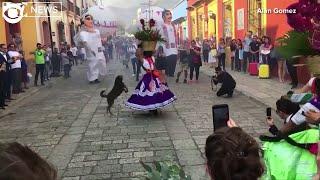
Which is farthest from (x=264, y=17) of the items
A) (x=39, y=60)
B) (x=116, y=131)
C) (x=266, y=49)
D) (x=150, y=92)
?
(x=116, y=131)

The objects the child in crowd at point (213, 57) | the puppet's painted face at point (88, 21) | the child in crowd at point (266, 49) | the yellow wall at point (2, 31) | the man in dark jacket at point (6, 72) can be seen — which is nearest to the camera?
the man in dark jacket at point (6, 72)

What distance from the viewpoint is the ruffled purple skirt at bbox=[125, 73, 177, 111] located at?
8961 millimetres

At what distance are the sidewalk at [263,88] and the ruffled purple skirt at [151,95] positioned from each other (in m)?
2.51

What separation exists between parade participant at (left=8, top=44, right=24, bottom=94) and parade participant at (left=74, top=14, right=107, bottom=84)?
298 centimetres

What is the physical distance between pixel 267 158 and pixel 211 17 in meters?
24.8

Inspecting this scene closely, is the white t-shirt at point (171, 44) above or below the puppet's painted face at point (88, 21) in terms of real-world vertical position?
below

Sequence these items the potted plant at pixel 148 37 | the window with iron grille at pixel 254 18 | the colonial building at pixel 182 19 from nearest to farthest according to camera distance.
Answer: the potted plant at pixel 148 37 → the window with iron grille at pixel 254 18 → the colonial building at pixel 182 19

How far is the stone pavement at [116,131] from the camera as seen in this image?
19.6 ft

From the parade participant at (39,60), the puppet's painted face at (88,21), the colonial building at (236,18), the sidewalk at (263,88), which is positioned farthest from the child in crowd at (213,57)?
the parade participant at (39,60)

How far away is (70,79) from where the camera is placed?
19438 mm

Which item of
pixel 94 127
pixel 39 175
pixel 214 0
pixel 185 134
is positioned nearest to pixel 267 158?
pixel 39 175

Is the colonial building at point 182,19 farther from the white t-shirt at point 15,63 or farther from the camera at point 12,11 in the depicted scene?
the white t-shirt at point 15,63

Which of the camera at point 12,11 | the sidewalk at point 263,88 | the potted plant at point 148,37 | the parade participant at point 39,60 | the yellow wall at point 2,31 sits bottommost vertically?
the sidewalk at point 263,88

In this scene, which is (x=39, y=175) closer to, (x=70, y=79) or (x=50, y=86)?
(x=50, y=86)
